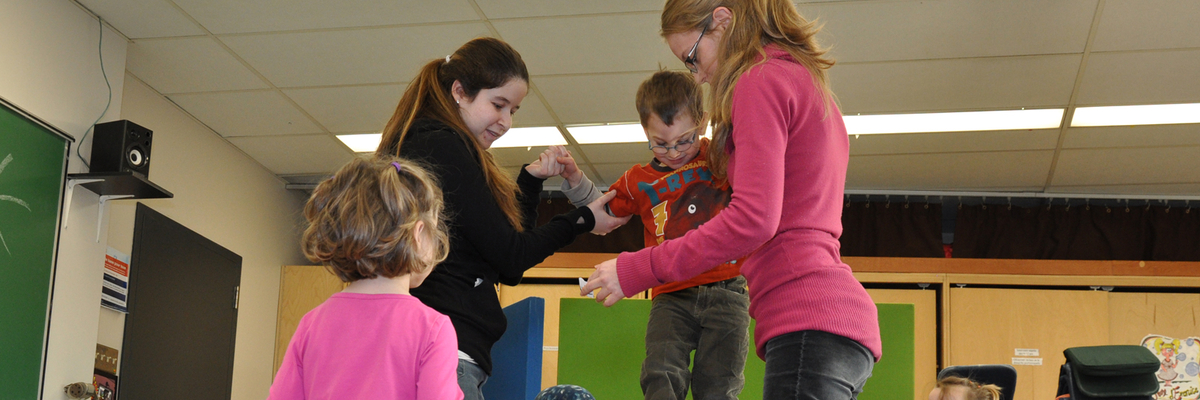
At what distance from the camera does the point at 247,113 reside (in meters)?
4.98

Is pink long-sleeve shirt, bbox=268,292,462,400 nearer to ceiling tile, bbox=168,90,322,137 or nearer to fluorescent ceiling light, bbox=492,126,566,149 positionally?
ceiling tile, bbox=168,90,322,137

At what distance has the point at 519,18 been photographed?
3807 mm

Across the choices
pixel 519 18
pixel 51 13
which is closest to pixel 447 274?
pixel 519 18

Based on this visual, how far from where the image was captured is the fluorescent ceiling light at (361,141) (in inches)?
212

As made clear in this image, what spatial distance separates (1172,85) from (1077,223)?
1.85 m

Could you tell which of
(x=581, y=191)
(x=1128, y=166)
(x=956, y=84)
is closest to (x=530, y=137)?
(x=956, y=84)

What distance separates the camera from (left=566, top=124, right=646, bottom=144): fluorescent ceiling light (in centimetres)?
521

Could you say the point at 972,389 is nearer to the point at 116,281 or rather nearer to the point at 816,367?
the point at 816,367

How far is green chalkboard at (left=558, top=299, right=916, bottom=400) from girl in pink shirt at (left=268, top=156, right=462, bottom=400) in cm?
128

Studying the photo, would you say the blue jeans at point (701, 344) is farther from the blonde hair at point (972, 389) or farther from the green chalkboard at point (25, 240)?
the green chalkboard at point (25, 240)

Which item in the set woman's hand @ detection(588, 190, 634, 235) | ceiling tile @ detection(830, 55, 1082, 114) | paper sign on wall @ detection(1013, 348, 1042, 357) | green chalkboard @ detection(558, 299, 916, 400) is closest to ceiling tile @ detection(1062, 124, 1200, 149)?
ceiling tile @ detection(830, 55, 1082, 114)

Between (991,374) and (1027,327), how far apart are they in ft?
6.73

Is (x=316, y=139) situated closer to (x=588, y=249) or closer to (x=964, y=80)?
(x=588, y=249)

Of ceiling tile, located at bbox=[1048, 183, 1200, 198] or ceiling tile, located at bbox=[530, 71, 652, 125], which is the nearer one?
ceiling tile, located at bbox=[530, 71, 652, 125]
